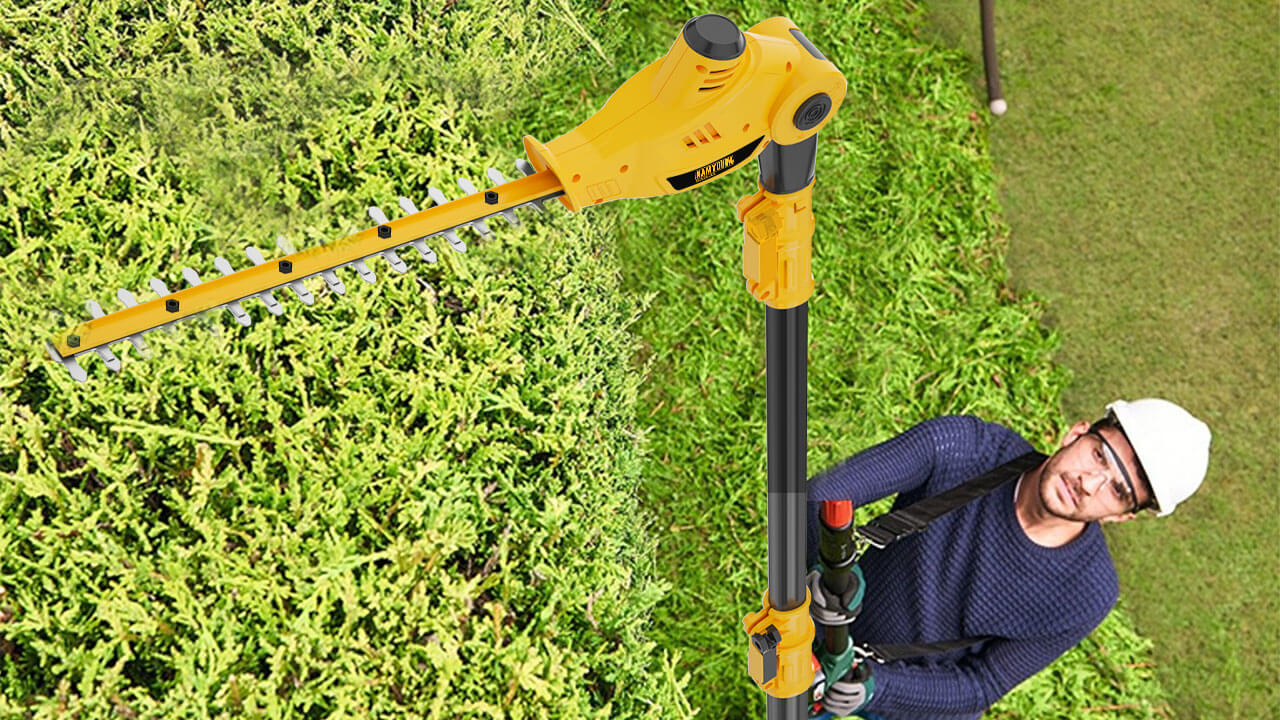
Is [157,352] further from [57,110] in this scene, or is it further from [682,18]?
[682,18]

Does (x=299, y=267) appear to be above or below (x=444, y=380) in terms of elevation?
above

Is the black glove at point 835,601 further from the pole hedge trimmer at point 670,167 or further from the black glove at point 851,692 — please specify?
the pole hedge trimmer at point 670,167

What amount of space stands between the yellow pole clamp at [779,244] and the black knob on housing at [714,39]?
9.7 inches

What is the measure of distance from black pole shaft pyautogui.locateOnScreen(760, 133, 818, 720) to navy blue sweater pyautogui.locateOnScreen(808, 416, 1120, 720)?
43.1 inches

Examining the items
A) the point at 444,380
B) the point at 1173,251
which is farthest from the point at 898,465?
the point at 1173,251

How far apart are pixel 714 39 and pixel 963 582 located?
7.01 feet

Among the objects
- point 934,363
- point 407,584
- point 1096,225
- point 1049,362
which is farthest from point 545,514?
point 1096,225

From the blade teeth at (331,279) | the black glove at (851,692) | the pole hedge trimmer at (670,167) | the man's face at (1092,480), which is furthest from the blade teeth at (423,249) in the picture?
the man's face at (1092,480)

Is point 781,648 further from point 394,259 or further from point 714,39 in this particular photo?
point 714,39

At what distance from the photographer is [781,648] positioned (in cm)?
210

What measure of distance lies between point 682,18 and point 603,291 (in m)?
1.37

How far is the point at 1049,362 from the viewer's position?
448 centimetres

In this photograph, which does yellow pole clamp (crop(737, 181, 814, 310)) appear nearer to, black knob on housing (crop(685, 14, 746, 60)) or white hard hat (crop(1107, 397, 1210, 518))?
black knob on housing (crop(685, 14, 746, 60))

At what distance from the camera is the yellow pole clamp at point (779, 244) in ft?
5.59
